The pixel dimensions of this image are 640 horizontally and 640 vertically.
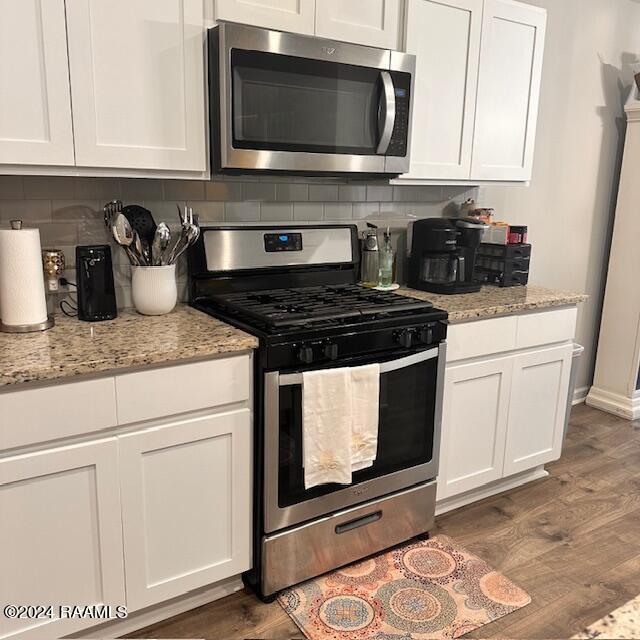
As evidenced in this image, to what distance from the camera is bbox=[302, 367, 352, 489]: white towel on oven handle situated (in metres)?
2.00

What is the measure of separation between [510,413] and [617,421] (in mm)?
1510

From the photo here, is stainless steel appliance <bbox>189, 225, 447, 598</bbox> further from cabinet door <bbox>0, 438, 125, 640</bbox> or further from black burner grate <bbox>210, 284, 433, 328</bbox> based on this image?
cabinet door <bbox>0, 438, 125, 640</bbox>

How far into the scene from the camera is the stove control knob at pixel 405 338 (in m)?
2.17

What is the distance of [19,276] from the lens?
1.89 meters

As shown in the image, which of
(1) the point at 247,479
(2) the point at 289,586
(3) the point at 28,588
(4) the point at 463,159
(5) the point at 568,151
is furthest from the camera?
(5) the point at 568,151

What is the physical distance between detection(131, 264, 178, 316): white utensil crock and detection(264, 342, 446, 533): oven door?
514 millimetres

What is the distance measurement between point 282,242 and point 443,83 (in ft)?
3.05

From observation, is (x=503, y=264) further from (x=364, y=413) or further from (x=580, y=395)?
(x=580, y=395)

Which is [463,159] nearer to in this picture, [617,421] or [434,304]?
[434,304]

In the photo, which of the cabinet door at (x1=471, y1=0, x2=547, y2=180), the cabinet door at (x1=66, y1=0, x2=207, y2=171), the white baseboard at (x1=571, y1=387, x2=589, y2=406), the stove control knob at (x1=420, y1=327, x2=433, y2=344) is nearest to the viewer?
the cabinet door at (x1=66, y1=0, x2=207, y2=171)

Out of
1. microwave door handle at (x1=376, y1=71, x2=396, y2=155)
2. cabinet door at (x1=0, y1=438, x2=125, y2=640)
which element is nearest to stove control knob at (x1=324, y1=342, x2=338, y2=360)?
cabinet door at (x1=0, y1=438, x2=125, y2=640)

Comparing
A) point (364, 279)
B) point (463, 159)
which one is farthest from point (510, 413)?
point (463, 159)

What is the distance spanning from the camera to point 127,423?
1.75 m

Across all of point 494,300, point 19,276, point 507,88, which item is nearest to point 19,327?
point 19,276
